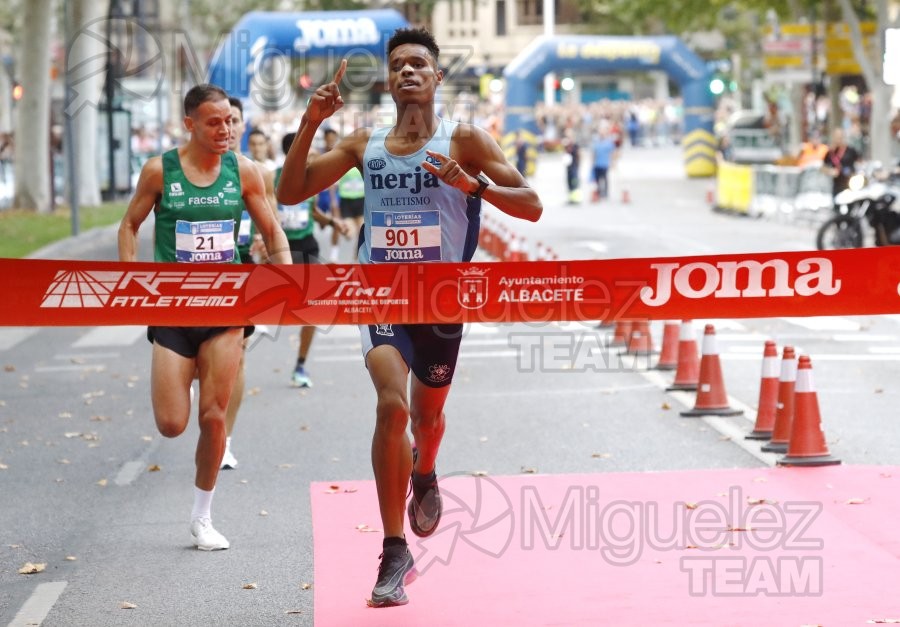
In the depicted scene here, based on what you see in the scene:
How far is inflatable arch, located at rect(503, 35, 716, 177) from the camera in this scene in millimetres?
52500

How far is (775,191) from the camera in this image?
111 feet

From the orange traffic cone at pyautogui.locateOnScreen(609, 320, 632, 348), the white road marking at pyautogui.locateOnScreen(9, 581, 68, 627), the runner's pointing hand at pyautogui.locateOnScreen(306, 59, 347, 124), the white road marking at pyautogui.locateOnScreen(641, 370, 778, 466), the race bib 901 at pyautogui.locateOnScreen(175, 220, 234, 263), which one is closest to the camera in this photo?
the runner's pointing hand at pyautogui.locateOnScreen(306, 59, 347, 124)

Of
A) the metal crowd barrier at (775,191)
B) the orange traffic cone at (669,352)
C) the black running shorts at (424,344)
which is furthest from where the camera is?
the metal crowd barrier at (775,191)

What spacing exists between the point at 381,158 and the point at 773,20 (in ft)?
192

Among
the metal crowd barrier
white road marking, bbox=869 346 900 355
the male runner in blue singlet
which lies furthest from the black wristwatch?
the metal crowd barrier

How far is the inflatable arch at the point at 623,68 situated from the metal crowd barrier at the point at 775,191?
14145 millimetres

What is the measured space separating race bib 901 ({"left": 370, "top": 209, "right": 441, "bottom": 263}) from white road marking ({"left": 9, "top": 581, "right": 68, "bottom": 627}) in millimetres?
1921

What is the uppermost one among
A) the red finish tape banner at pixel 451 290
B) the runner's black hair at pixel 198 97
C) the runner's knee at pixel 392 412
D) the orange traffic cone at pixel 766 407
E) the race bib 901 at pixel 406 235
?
the runner's black hair at pixel 198 97

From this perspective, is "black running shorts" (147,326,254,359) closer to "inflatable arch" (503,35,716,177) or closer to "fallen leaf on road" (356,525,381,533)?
"fallen leaf on road" (356,525,381,533)

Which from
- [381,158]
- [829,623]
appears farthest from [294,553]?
[829,623]

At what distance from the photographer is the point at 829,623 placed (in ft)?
19.6

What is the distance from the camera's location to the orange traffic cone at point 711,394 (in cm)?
1134

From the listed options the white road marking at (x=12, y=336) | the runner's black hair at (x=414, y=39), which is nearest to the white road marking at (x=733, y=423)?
the runner's black hair at (x=414, y=39)

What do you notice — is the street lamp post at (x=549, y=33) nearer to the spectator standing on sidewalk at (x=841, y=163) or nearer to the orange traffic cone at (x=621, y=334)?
the spectator standing on sidewalk at (x=841, y=163)
